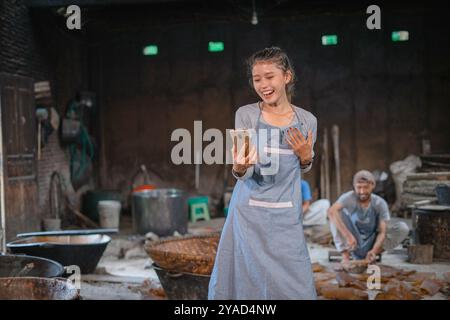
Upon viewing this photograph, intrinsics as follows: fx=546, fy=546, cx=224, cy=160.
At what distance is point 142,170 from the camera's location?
36.6 ft

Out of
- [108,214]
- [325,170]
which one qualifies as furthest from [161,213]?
[325,170]

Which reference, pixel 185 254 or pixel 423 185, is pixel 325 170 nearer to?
pixel 423 185

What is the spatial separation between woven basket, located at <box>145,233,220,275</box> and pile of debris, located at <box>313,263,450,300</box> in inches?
46.5

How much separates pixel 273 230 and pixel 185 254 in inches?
76.1

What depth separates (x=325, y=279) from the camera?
18.8 ft

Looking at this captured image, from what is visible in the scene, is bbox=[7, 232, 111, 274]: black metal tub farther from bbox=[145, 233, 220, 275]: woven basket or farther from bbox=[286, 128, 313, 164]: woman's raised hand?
bbox=[286, 128, 313, 164]: woman's raised hand

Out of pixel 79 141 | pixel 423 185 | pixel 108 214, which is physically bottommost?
pixel 108 214

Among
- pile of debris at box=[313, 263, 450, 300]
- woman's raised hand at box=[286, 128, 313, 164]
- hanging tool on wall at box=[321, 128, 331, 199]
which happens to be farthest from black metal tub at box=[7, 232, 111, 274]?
hanging tool on wall at box=[321, 128, 331, 199]

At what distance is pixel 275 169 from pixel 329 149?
8157mm

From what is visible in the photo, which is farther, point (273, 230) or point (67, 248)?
point (67, 248)

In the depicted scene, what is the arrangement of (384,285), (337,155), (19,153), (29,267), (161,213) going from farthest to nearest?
(337,155) → (161,213) → (19,153) → (384,285) → (29,267)

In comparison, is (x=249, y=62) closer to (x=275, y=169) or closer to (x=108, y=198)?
(x=275, y=169)

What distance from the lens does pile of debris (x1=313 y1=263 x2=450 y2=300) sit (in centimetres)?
506
